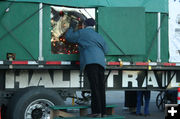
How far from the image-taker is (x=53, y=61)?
10.1 m

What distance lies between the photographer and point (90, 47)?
930 centimetres

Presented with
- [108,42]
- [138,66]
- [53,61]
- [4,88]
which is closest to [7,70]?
[4,88]

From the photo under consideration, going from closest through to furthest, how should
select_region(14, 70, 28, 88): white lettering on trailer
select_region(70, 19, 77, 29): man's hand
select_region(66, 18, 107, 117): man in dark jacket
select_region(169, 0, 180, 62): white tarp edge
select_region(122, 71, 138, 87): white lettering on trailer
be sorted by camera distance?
select_region(66, 18, 107, 117): man in dark jacket → select_region(14, 70, 28, 88): white lettering on trailer → select_region(70, 19, 77, 29): man's hand → select_region(122, 71, 138, 87): white lettering on trailer → select_region(169, 0, 180, 62): white tarp edge

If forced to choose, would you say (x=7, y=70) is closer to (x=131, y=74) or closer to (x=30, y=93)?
(x=30, y=93)

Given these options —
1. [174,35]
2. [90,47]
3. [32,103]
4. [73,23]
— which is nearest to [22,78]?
[32,103]

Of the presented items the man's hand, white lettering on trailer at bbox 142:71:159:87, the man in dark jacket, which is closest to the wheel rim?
the man in dark jacket

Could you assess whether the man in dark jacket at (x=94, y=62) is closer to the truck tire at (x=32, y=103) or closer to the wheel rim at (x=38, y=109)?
the truck tire at (x=32, y=103)

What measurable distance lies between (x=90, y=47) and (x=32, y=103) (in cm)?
185

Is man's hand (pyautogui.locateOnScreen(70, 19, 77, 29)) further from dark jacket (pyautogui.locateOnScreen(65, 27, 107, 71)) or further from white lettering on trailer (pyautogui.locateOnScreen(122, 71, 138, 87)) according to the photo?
white lettering on trailer (pyautogui.locateOnScreen(122, 71, 138, 87))

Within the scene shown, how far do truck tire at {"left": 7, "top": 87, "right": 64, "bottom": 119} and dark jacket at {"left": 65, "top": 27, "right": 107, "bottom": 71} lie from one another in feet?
3.54

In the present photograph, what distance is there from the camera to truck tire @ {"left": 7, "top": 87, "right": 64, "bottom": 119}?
9578 millimetres

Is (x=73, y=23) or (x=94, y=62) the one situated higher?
(x=73, y=23)

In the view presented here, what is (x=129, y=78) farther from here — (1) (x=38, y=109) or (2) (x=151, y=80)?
(1) (x=38, y=109)

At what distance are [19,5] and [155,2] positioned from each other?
3.38m
